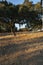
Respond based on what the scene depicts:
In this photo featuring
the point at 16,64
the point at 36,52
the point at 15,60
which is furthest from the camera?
the point at 36,52

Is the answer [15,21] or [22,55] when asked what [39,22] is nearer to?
[15,21]

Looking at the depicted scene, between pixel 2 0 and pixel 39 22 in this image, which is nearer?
pixel 2 0

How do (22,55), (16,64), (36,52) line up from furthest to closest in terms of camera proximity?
(36,52)
(22,55)
(16,64)

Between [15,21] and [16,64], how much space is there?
16.4 metres

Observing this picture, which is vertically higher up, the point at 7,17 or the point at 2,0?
the point at 2,0

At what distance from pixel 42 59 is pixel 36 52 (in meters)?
1.43

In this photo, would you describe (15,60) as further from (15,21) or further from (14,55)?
(15,21)

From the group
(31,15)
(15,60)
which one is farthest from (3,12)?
(15,60)

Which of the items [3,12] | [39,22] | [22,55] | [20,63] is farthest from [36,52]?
[39,22]

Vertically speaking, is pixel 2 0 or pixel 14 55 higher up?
pixel 2 0

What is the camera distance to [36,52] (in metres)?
9.55

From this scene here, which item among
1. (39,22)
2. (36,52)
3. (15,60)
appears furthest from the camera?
(39,22)

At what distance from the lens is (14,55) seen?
8992 millimetres

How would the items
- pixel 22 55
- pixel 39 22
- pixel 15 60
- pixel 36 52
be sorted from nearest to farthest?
pixel 15 60 → pixel 22 55 → pixel 36 52 → pixel 39 22
